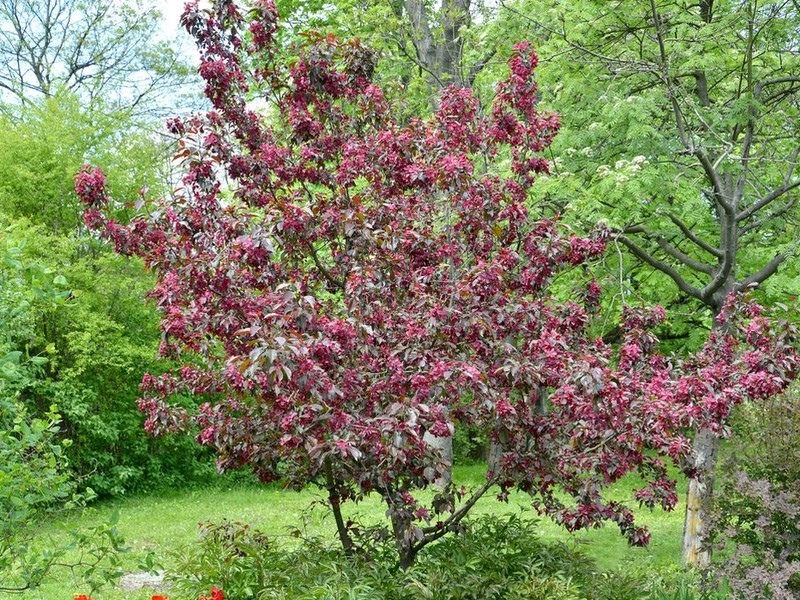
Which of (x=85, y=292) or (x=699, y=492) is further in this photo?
(x=85, y=292)

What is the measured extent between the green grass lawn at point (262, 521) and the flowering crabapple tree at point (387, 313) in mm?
2354

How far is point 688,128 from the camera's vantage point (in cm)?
719

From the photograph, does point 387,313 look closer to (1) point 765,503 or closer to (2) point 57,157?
(1) point 765,503

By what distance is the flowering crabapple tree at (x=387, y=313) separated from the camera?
429cm

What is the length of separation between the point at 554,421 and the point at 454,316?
1.12 metres

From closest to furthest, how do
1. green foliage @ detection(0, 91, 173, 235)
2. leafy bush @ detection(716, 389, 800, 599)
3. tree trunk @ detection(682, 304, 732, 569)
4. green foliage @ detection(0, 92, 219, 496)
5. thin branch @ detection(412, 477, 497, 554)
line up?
1. leafy bush @ detection(716, 389, 800, 599)
2. thin branch @ detection(412, 477, 497, 554)
3. tree trunk @ detection(682, 304, 732, 569)
4. green foliage @ detection(0, 92, 219, 496)
5. green foliage @ detection(0, 91, 173, 235)

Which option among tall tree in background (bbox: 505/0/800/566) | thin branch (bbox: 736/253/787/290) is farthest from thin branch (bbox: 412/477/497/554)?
thin branch (bbox: 736/253/787/290)

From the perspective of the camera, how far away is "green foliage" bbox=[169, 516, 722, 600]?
187 inches

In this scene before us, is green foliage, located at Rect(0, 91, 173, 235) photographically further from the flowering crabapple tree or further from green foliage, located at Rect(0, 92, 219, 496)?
the flowering crabapple tree

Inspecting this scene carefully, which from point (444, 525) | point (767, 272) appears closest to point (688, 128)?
point (767, 272)

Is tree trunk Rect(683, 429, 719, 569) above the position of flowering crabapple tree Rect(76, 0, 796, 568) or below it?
below

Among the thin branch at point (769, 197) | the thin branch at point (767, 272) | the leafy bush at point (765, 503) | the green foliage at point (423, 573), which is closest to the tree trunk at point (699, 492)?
the thin branch at point (767, 272)

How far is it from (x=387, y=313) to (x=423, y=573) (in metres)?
1.75

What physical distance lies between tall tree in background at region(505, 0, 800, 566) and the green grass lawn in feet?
5.23
